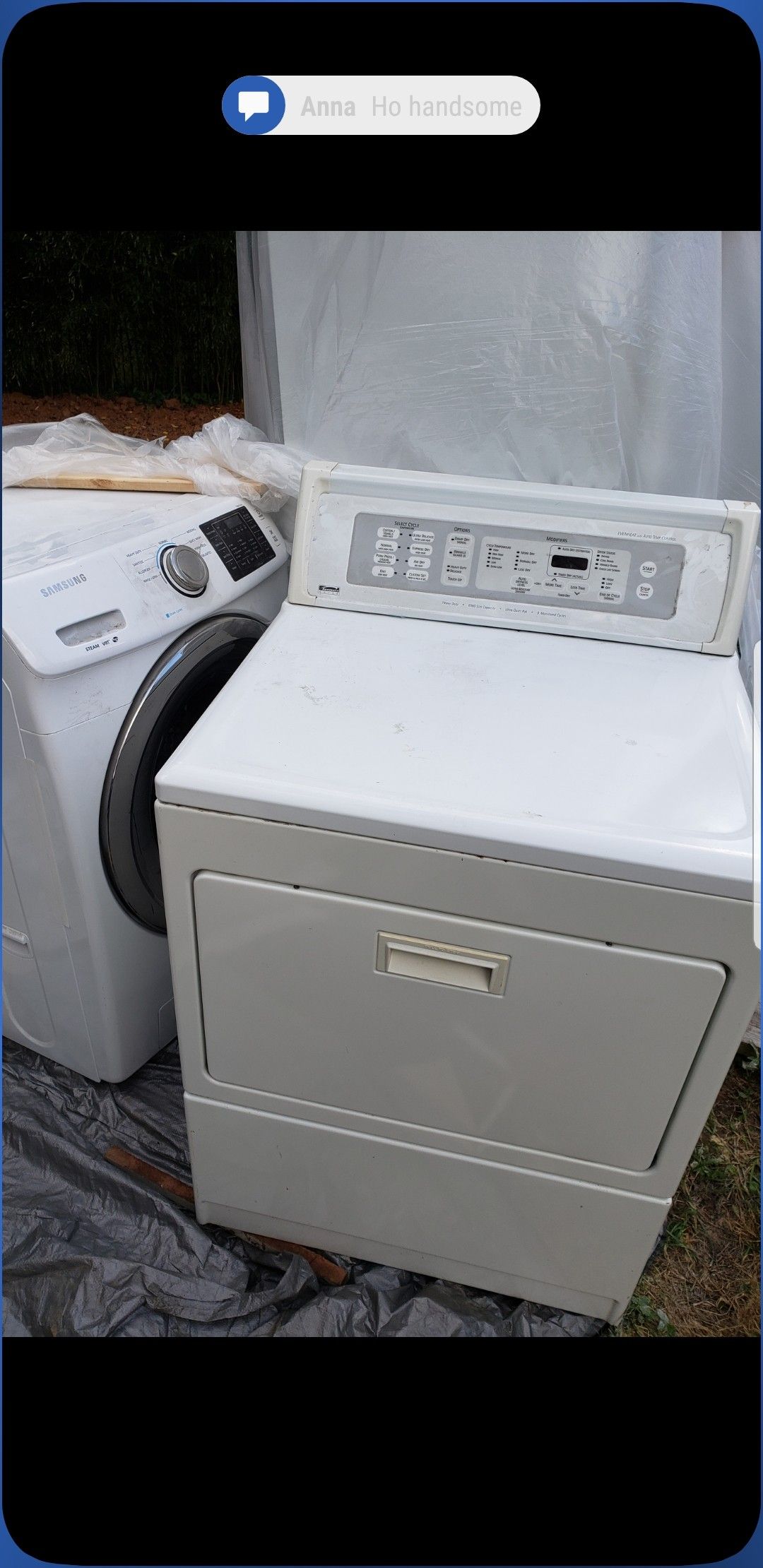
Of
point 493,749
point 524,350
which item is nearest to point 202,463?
point 524,350

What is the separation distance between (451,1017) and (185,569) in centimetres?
80

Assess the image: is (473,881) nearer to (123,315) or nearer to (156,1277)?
(156,1277)

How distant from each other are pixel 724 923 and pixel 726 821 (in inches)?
4.2

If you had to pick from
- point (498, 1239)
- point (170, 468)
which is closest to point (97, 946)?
point (498, 1239)

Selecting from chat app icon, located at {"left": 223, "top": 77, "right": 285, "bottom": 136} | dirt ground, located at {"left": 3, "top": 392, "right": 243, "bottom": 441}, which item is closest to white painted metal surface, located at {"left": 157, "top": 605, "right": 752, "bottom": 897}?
chat app icon, located at {"left": 223, "top": 77, "right": 285, "bottom": 136}

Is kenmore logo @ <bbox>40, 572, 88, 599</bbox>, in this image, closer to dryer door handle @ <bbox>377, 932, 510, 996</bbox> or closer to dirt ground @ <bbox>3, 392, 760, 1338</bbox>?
dryer door handle @ <bbox>377, 932, 510, 996</bbox>

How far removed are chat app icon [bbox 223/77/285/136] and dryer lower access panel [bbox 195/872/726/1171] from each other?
760 mm

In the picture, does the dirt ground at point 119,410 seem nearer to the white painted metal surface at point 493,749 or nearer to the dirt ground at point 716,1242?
the white painted metal surface at point 493,749

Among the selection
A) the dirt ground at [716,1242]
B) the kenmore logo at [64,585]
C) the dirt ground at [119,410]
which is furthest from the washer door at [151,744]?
the dirt ground at [119,410]

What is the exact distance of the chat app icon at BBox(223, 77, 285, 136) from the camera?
0.85 m

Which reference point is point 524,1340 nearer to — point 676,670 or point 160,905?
point 160,905

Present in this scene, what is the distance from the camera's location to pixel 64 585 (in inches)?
49.8

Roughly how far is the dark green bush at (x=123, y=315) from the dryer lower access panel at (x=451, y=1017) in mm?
1918

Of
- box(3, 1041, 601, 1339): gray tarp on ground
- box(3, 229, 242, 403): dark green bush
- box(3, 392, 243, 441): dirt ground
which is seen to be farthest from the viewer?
box(3, 392, 243, 441): dirt ground
